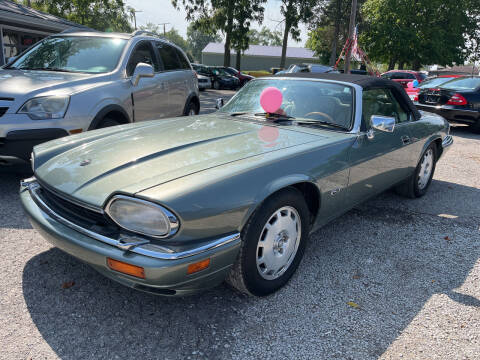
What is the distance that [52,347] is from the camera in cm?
202

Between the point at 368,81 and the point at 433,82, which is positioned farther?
the point at 433,82

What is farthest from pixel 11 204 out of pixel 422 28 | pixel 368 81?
pixel 422 28

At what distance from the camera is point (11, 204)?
382cm

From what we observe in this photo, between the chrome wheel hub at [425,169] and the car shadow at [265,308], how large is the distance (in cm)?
140

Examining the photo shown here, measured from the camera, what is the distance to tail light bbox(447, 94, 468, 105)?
9483 millimetres

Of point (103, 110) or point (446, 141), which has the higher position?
point (103, 110)

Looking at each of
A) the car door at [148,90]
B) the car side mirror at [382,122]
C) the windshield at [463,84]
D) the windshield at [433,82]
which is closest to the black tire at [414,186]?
the car side mirror at [382,122]

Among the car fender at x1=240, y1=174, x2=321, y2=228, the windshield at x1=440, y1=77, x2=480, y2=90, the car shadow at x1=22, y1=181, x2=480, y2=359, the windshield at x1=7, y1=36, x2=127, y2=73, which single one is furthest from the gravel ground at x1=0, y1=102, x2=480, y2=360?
the windshield at x1=440, y1=77, x2=480, y2=90

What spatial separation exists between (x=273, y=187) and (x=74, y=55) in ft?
13.2

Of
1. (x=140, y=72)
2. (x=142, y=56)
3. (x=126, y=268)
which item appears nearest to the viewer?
(x=126, y=268)

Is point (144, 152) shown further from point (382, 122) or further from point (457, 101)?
point (457, 101)

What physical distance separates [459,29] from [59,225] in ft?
118

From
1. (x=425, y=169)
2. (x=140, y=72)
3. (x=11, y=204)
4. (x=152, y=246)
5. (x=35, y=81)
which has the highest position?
(x=140, y=72)

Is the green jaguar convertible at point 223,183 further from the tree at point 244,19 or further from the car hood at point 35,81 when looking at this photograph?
the tree at point 244,19
